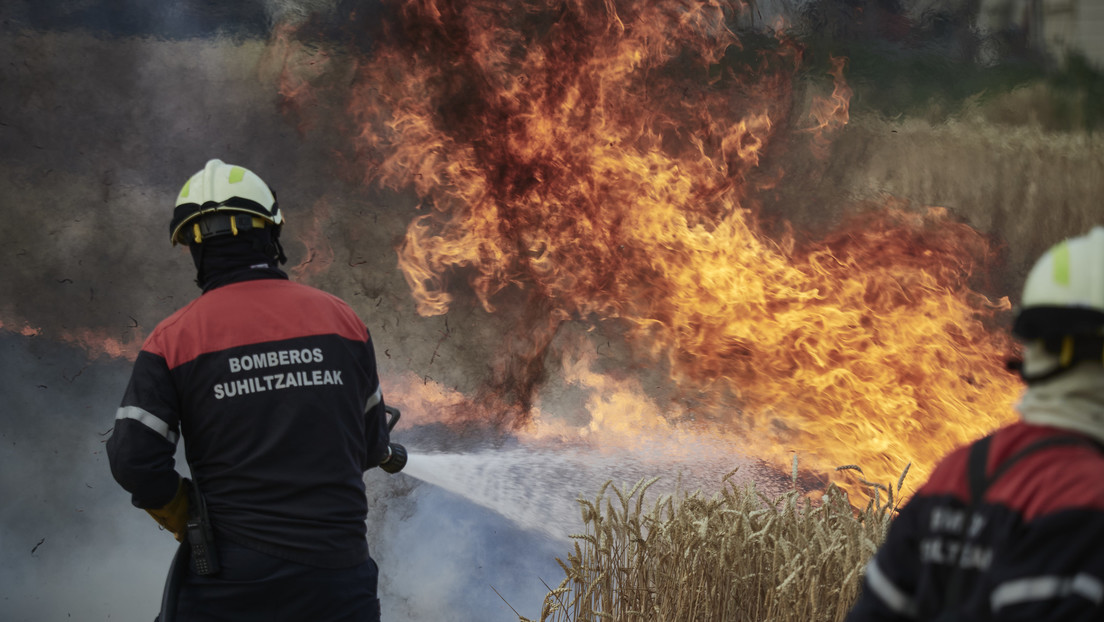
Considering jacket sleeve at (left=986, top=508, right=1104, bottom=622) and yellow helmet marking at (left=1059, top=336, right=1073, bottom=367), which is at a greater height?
yellow helmet marking at (left=1059, top=336, right=1073, bottom=367)

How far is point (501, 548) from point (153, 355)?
Answer: 137 inches

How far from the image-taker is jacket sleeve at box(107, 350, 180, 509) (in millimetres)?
2365

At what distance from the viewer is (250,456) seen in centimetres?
240

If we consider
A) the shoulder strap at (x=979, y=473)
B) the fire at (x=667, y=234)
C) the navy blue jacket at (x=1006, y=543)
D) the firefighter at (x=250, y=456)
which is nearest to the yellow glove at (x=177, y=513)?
the firefighter at (x=250, y=456)

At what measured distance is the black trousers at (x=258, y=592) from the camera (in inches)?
94.2

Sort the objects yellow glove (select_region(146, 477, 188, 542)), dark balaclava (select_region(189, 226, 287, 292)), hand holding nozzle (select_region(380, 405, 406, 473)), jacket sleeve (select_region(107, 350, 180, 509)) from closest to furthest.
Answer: jacket sleeve (select_region(107, 350, 180, 509)) < yellow glove (select_region(146, 477, 188, 542)) < dark balaclava (select_region(189, 226, 287, 292)) < hand holding nozzle (select_region(380, 405, 406, 473))

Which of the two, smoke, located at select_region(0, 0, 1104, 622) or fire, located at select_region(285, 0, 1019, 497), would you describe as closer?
smoke, located at select_region(0, 0, 1104, 622)

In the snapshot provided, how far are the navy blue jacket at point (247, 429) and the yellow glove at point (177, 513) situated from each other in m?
0.03

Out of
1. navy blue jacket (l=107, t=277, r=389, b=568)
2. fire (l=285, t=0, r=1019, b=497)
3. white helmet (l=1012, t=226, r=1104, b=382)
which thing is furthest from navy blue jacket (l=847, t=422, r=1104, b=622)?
fire (l=285, t=0, r=1019, b=497)

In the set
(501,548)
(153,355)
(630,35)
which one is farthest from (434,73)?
(153,355)

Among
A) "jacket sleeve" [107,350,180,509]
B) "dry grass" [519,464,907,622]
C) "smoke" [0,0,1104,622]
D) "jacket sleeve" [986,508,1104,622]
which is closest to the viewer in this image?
"jacket sleeve" [986,508,1104,622]

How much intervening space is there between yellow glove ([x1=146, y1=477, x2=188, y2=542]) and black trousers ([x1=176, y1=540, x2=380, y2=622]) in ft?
0.44

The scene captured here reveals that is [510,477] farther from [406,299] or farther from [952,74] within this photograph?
[952,74]

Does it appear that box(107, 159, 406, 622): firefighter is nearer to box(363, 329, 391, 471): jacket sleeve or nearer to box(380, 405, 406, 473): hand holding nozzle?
box(363, 329, 391, 471): jacket sleeve
